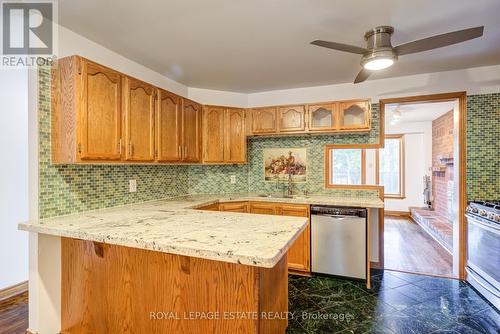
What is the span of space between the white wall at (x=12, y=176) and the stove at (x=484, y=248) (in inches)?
189

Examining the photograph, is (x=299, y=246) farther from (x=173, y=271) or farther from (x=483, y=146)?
(x=483, y=146)

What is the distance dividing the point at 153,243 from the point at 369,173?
3.07 metres

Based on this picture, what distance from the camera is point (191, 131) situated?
3.29m

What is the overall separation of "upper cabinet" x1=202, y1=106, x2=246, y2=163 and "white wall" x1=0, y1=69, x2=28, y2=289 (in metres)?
2.00

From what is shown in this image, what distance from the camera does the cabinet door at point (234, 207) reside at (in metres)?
3.37

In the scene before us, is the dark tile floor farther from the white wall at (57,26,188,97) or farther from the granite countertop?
the white wall at (57,26,188,97)

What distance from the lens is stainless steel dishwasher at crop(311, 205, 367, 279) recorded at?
2.95 meters

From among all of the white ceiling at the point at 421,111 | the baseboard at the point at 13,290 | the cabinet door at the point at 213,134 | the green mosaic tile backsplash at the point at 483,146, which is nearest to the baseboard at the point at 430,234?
the green mosaic tile backsplash at the point at 483,146

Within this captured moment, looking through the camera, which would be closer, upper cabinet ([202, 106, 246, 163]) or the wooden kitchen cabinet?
the wooden kitchen cabinet

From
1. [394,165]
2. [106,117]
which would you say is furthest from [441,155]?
[106,117]

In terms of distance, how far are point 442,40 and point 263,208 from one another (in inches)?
97.6

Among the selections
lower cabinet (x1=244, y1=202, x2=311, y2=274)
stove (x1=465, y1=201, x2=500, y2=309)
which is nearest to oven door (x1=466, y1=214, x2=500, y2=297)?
stove (x1=465, y1=201, x2=500, y2=309)

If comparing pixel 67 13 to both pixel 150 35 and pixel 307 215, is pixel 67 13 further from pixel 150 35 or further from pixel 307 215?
pixel 307 215

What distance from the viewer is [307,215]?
10.4 ft
